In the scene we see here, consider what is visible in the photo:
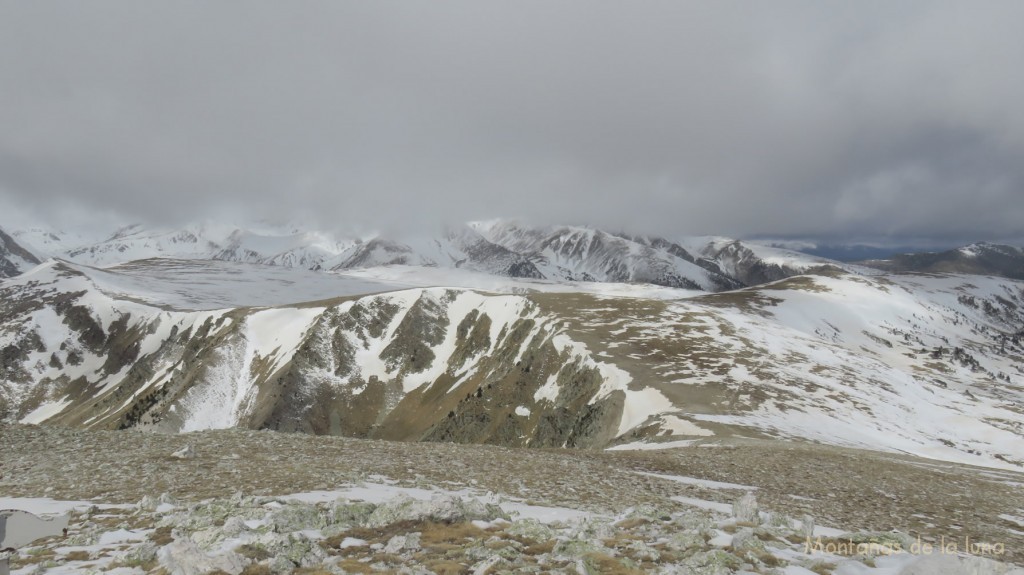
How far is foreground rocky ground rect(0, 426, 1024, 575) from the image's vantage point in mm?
11320

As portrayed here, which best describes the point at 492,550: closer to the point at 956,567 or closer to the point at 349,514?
the point at 349,514

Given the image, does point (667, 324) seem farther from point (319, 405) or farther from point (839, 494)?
point (319, 405)

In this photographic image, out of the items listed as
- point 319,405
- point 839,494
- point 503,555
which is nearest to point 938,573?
point 503,555

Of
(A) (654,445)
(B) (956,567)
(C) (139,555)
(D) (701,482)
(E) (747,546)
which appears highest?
(B) (956,567)

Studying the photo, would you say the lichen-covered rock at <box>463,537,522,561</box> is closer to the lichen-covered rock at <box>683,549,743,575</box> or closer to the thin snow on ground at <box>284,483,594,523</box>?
the lichen-covered rock at <box>683,549,743,575</box>

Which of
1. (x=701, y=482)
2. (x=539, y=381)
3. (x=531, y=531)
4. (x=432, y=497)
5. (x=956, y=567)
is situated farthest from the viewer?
(x=539, y=381)

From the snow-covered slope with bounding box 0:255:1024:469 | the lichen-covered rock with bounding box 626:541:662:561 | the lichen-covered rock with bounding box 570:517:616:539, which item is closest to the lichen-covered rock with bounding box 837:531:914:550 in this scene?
the lichen-covered rock with bounding box 626:541:662:561

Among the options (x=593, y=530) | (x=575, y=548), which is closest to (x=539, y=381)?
(x=593, y=530)

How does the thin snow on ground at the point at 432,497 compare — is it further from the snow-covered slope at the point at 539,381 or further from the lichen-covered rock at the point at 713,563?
the snow-covered slope at the point at 539,381

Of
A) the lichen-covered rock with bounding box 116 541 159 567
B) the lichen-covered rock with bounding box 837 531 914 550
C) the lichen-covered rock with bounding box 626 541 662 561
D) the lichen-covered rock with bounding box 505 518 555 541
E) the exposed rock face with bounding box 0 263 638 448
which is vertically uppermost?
the lichen-covered rock with bounding box 116 541 159 567

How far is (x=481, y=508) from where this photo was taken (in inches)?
619

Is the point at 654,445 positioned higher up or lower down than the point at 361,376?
higher up

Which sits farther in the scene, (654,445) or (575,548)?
(654,445)

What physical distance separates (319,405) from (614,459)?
420 ft
